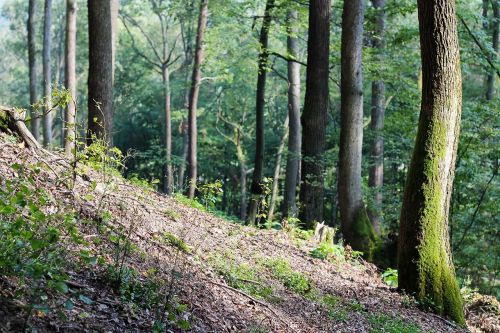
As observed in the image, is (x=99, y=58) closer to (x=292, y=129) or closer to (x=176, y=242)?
(x=176, y=242)

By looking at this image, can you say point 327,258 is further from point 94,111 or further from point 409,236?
point 94,111

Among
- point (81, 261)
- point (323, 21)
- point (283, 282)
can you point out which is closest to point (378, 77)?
point (323, 21)

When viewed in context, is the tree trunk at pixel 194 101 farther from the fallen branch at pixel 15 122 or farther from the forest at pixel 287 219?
the fallen branch at pixel 15 122

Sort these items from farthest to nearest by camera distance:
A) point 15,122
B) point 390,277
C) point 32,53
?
point 32,53 → point 390,277 → point 15,122

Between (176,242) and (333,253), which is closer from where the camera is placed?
(176,242)

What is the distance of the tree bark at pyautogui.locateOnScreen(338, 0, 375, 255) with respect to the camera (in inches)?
416

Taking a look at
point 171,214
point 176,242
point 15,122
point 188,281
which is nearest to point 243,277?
point 176,242

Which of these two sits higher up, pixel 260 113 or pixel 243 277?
pixel 260 113

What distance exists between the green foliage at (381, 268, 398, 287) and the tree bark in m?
1.19

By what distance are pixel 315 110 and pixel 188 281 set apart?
21.5 feet

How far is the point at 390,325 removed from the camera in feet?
A: 21.2

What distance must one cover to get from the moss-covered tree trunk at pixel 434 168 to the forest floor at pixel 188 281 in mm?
390

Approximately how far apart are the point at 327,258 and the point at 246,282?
9.96 feet

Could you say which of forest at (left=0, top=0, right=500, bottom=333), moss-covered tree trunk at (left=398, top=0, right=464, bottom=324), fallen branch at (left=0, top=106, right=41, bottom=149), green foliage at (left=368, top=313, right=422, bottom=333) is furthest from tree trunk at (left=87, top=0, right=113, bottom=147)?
green foliage at (left=368, top=313, right=422, bottom=333)
